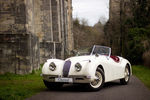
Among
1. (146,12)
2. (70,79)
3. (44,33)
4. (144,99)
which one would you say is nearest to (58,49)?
(44,33)

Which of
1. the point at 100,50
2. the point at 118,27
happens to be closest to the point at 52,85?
the point at 100,50

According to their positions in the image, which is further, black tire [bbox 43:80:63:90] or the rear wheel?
black tire [bbox 43:80:63:90]

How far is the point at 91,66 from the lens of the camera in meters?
9.12

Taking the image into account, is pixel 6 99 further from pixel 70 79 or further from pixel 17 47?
pixel 17 47

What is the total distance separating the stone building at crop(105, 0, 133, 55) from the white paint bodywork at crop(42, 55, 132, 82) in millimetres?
24144

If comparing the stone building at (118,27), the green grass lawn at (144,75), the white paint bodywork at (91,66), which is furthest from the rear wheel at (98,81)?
the stone building at (118,27)

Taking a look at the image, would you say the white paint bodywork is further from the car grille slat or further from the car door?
the car grille slat

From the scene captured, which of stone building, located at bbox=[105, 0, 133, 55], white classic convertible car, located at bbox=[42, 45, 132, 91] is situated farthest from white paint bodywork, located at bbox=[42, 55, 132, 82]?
stone building, located at bbox=[105, 0, 133, 55]

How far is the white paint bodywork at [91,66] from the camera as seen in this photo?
9062mm

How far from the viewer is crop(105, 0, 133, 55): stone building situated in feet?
118

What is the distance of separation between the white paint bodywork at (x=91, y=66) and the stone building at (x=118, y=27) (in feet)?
79.2

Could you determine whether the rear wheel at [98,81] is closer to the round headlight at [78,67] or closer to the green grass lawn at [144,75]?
the round headlight at [78,67]

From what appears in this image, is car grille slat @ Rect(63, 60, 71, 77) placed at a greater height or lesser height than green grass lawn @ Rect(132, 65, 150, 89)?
greater

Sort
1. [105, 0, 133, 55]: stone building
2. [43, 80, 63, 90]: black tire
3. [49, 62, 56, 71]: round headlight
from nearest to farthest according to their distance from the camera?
[49, 62, 56, 71]: round headlight
[43, 80, 63, 90]: black tire
[105, 0, 133, 55]: stone building
